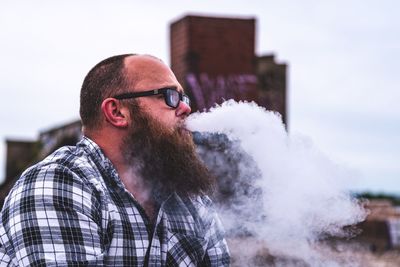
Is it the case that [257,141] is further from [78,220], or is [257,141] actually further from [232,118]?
[78,220]

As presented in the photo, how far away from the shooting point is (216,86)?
876 centimetres

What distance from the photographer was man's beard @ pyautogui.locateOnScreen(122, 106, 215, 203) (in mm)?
2412

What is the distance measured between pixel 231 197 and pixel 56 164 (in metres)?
1.14

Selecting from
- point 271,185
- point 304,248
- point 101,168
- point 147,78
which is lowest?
point 304,248

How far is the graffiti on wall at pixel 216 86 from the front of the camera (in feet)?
28.5

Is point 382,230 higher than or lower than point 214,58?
lower

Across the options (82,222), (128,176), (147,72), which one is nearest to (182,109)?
(147,72)

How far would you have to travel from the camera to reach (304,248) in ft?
9.43

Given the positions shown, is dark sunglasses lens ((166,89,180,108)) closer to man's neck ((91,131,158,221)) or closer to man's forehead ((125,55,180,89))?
man's forehead ((125,55,180,89))

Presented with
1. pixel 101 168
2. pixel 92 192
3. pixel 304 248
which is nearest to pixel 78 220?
pixel 92 192

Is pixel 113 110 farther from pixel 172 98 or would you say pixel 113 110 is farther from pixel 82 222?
pixel 82 222

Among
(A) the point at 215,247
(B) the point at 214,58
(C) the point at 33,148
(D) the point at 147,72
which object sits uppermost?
(D) the point at 147,72

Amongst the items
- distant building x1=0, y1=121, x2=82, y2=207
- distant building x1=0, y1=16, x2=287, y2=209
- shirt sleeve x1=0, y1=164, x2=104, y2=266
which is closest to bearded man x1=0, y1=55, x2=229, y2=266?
shirt sleeve x1=0, y1=164, x2=104, y2=266

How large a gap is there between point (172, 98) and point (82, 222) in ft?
1.93
